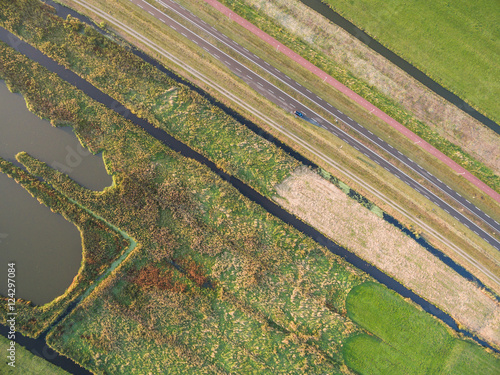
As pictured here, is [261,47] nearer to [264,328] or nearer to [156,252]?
[156,252]

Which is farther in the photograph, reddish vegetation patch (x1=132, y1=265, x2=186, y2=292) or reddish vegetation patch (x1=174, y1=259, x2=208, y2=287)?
reddish vegetation patch (x1=174, y1=259, x2=208, y2=287)

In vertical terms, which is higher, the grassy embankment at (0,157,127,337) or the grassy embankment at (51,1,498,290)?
the grassy embankment at (51,1,498,290)

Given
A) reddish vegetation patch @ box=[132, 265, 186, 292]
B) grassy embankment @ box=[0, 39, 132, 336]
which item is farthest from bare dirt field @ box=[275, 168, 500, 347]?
grassy embankment @ box=[0, 39, 132, 336]

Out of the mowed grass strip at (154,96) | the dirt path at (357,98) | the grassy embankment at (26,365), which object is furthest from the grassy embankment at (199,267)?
the dirt path at (357,98)

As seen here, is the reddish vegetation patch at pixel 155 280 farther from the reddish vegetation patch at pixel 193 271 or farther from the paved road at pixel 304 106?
the paved road at pixel 304 106

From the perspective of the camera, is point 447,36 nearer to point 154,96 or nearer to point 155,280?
point 154,96

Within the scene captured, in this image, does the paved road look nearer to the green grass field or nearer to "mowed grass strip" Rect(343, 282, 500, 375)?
the green grass field

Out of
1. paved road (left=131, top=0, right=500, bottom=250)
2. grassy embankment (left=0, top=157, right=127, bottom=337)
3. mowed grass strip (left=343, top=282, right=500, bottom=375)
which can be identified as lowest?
grassy embankment (left=0, top=157, right=127, bottom=337)

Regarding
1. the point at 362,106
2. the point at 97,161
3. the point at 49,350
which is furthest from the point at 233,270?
the point at 362,106
